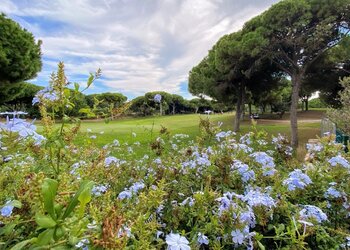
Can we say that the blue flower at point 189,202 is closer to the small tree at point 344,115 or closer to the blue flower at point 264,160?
the blue flower at point 264,160

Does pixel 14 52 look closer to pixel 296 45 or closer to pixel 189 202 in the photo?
pixel 296 45

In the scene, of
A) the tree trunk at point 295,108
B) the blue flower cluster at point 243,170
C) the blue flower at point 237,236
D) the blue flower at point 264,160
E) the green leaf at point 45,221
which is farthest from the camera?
the tree trunk at point 295,108

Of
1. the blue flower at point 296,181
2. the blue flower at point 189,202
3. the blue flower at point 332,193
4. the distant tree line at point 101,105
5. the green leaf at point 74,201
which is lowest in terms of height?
the blue flower at point 332,193

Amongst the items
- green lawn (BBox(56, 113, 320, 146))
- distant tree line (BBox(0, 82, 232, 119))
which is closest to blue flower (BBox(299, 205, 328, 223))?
distant tree line (BBox(0, 82, 232, 119))

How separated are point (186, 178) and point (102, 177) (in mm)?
534

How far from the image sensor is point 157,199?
3.19 feet

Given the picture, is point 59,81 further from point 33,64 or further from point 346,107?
point 33,64

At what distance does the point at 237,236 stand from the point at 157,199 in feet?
1.27

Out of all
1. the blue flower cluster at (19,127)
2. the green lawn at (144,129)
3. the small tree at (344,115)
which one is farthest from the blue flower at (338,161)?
the small tree at (344,115)

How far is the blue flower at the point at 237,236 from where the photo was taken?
1102 mm

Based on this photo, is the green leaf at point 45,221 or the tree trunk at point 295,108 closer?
the green leaf at point 45,221

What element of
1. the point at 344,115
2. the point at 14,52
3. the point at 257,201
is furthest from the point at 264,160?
the point at 14,52

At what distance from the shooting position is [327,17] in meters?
10.7

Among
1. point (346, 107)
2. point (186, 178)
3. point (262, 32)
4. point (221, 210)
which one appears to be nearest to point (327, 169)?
point (186, 178)
